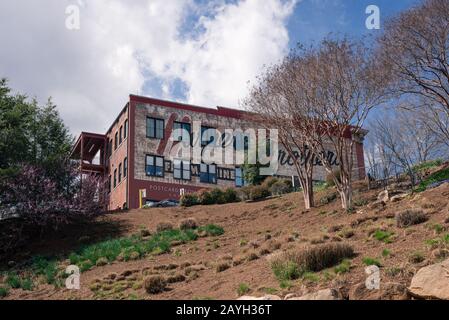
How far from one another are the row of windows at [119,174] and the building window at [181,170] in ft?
12.4

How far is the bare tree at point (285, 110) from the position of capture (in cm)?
3144

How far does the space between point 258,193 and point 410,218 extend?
18362 millimetres

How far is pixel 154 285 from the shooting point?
19.2 m

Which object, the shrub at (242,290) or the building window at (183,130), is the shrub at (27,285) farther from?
the building window at (183,130)

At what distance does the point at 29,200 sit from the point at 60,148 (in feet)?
42.1

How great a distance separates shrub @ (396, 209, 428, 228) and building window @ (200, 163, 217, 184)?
1253 inches

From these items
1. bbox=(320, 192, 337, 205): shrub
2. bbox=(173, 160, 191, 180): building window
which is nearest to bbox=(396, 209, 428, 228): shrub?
bbox=(320, 192, 337, 205): shrub

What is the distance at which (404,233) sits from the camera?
19.9m

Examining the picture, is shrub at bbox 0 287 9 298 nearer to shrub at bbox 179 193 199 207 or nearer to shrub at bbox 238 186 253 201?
shrub at bbox 179 193 199 207

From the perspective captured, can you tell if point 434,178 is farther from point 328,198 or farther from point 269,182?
point 269,182

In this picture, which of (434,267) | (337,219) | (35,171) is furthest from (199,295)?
(35,171)

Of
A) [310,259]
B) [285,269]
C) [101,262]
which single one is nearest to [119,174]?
[101,262]

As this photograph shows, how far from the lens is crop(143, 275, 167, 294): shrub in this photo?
62.9 ft

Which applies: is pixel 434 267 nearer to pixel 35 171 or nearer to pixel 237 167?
pixel 35 171
